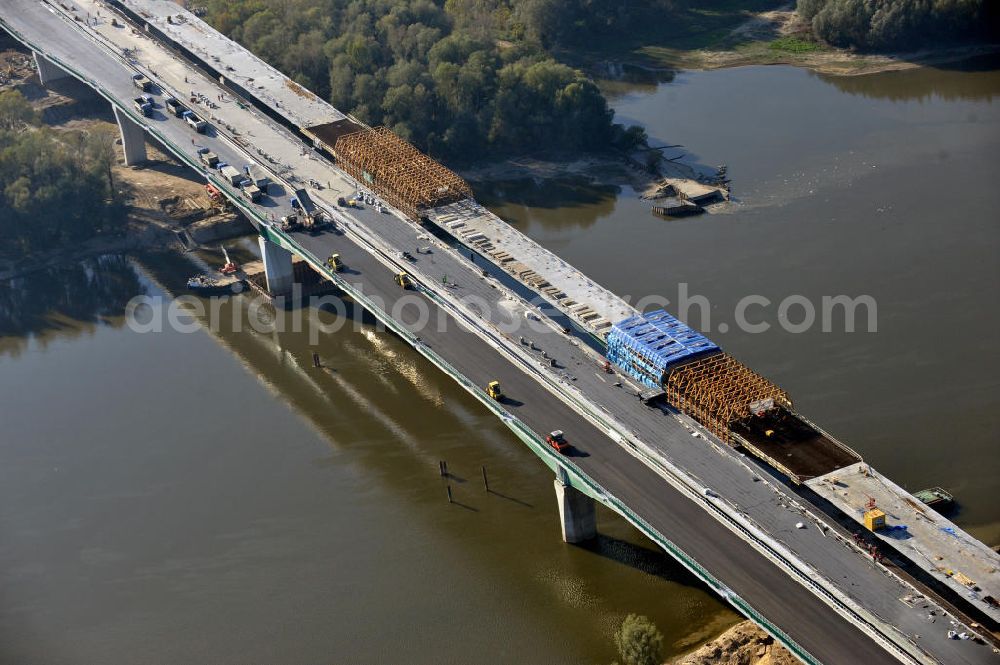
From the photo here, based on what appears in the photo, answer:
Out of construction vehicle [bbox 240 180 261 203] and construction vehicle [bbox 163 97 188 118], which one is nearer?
construction vehicle [bbox 240 180 261 203]

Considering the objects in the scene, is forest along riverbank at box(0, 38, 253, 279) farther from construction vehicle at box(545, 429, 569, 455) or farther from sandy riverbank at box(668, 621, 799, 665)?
sandy riverbank at box(668, 621, 799, 665)

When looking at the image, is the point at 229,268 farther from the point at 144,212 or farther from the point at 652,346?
the point at 652,346

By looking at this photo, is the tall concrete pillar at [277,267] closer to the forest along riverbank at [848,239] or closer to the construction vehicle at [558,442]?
the forest along riverbank at [848,239]

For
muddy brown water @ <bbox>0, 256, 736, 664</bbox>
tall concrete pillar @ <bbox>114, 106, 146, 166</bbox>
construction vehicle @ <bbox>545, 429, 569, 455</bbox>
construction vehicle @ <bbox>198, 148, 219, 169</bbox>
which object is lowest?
muddy brown water @ <bbox>0, 256, 736, 664</bbox>

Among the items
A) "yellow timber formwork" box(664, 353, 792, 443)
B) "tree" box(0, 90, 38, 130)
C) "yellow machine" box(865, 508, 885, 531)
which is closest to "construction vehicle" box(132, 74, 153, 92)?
"tree" box(0, 90, 38, 130)

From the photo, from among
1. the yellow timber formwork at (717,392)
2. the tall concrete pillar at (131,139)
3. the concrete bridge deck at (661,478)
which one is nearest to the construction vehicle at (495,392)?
the concrete bridge deck at (661,478)

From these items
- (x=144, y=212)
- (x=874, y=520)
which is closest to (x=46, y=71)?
(x=144, y=212)
